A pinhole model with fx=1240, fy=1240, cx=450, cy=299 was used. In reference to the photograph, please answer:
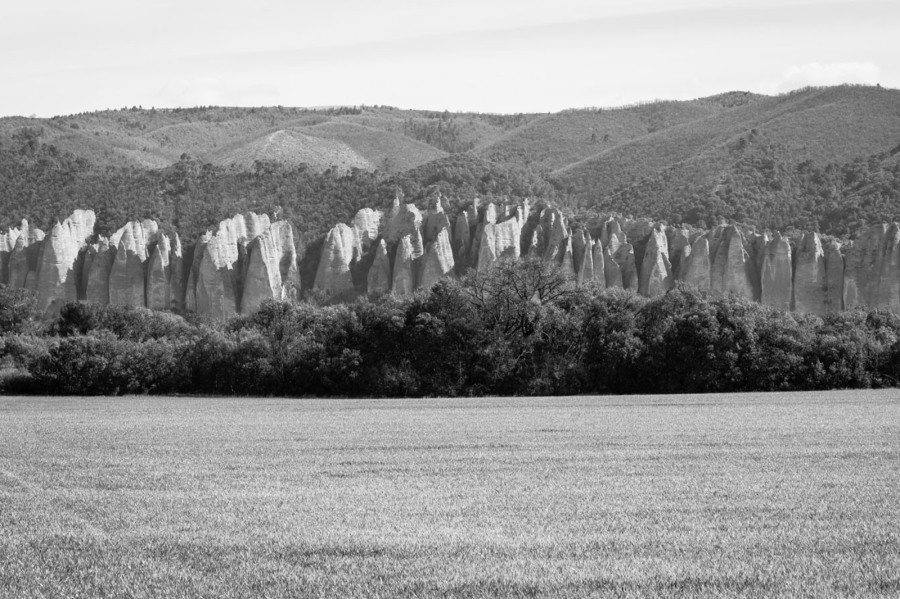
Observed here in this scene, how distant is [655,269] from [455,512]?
85.1 meters

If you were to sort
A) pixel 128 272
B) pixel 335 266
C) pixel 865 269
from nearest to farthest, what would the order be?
pixel 865 269 < pixel 128 272 < pixel 335 266

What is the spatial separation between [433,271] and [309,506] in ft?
278

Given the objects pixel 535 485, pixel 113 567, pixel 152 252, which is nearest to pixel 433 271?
pixel 152 252

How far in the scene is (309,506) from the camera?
16.4 metres

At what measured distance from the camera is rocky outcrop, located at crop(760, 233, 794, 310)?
316 feet

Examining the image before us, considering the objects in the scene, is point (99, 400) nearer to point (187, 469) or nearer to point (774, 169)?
point (187, 469)

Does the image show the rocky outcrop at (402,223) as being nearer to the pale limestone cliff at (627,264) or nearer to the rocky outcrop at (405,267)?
the rocky outcrop at (405,267)

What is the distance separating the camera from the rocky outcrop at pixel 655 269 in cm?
9854

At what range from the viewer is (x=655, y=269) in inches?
3905

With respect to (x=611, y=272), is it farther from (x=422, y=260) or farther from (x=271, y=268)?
(x=271, y=268)

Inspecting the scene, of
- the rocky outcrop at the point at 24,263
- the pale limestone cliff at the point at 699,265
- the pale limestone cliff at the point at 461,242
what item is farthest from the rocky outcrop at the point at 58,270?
the pale limestone cliff at the point at 699,265

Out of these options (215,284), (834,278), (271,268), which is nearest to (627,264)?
(834,278)

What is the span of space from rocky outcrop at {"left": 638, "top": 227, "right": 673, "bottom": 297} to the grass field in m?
67.4

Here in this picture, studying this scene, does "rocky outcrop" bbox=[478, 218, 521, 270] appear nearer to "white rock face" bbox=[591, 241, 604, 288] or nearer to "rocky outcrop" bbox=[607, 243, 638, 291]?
"white rock face" bbox=[591, 241, 604, 288]
